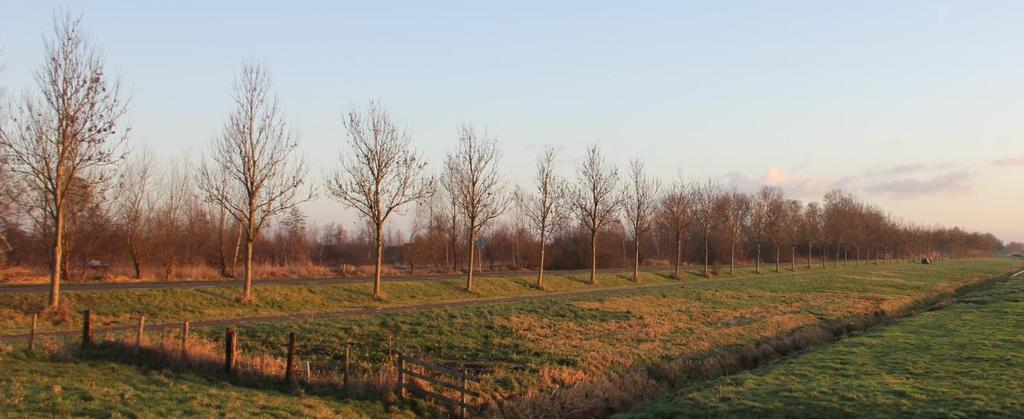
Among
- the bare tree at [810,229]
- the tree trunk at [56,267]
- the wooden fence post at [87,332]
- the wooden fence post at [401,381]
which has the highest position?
the bare tree at [810,229]

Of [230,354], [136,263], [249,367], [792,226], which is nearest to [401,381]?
Result: [249,367]

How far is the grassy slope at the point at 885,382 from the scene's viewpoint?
45.6 feet

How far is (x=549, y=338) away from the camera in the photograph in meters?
24.0

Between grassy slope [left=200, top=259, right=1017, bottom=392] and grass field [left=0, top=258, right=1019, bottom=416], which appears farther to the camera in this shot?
grassy slope [left=200, top=259, right=1017, bottom=392]

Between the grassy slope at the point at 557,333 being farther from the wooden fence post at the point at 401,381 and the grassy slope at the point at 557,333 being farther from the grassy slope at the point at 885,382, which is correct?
the grassy slope at the point at 885,382

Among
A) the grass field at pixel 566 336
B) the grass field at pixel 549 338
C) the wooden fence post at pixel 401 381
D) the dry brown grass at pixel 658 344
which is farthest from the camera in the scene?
the grass field at pixel 566 336

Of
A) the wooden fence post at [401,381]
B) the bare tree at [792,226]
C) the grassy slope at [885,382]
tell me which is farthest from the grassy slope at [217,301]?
the bare tree at [792,226]

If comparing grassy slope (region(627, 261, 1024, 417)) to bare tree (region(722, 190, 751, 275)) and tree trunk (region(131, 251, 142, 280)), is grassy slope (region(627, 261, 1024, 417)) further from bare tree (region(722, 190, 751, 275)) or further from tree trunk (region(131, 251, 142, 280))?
bare tree (region(722, 190, 751, 275))

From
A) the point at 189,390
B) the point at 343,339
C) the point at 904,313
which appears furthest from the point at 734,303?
the point at 189,390

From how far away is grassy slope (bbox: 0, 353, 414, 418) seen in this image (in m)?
12.3

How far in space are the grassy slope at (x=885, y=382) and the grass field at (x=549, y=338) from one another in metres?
2.37

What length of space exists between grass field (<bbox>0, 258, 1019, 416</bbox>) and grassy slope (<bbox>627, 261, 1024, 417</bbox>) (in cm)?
237

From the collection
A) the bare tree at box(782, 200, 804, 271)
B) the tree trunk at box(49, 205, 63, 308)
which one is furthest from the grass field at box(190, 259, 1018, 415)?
the bare tree at box(782, 200, 804, 271)

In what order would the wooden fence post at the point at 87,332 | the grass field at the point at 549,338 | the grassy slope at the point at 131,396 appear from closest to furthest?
the grassy slope at the point at 131,396
the grass field at the point at 549,338
the wooden fence post at the point at 87,332
